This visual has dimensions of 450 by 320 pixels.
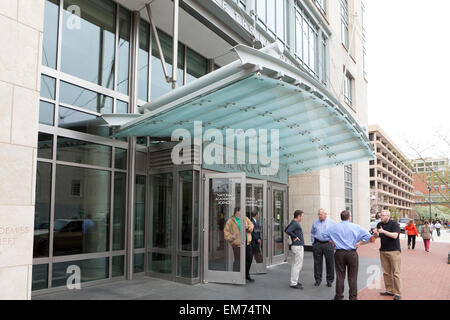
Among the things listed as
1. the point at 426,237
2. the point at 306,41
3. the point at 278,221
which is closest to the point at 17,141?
the point at 278,221

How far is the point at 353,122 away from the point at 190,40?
5305 millimetres

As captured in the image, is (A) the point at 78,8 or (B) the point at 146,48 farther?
(B) the point at 146,48

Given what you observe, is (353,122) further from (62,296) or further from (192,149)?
(62,296)

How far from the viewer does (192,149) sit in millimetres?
9148

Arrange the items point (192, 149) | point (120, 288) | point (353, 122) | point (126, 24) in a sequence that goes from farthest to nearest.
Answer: point (353, 122)
point (126, 24)
point (192, 149)
point (120, 288)

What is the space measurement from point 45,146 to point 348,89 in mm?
21031

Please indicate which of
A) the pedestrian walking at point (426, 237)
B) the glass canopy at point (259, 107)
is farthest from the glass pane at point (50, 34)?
the pedestrian walking at point (426, 237)

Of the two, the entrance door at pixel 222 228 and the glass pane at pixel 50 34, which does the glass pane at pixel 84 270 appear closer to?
the entrance door at pixel 222 228

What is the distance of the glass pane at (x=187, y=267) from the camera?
8.90m

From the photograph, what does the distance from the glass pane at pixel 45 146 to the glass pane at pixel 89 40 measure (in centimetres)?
153

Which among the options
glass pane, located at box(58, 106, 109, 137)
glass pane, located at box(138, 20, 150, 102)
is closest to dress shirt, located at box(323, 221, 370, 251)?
glass pane, located at box(58, 106, 109, 137)

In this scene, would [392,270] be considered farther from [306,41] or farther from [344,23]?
[344,23]
